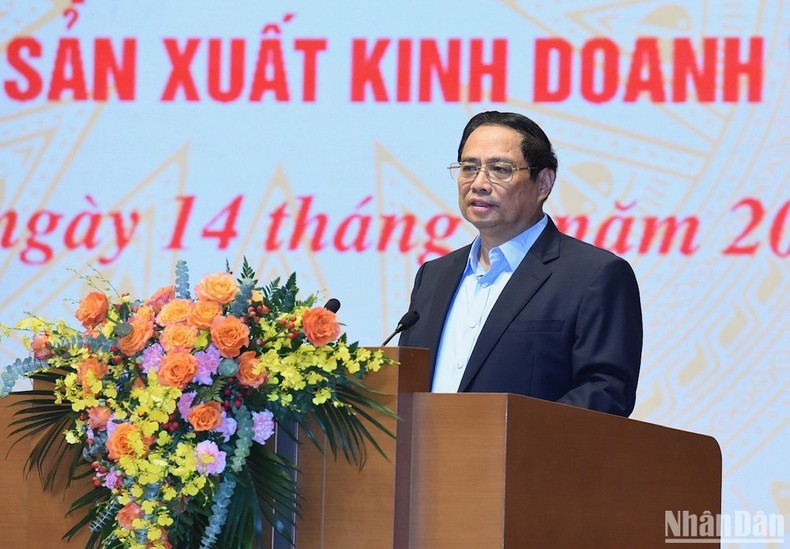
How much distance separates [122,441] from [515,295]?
1.17 m

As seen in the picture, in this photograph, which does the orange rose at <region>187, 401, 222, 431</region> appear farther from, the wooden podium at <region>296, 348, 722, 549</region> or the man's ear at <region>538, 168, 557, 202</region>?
the man's ear at <region>538, 168, 557, 202</region>

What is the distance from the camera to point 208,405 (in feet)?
6.33

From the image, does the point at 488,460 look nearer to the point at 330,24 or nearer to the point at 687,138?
the point at 687,138

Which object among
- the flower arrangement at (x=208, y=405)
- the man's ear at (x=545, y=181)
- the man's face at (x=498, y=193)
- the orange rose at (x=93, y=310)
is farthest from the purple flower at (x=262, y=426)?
the man's ear at (x=545, y=181)

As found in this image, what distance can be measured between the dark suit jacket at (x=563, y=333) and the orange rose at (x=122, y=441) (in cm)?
97

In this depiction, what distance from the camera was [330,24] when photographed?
13.2 feet

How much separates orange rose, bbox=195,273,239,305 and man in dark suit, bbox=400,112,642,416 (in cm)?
83

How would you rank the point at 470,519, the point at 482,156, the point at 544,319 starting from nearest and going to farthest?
the point at 470,519 → the point at 544,319 → the point at 482,156

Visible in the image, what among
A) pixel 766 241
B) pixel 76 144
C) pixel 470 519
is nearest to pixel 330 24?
pixel 76 144

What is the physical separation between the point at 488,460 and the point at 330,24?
240 centimetres

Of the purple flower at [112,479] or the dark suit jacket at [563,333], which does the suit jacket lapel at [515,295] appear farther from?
the purple flower at [112,479]

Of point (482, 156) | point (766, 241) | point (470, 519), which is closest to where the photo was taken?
point (470, 519)

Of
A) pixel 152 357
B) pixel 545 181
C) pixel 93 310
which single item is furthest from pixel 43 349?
pixel 545 181

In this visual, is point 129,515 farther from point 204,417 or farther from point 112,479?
point 204,417
